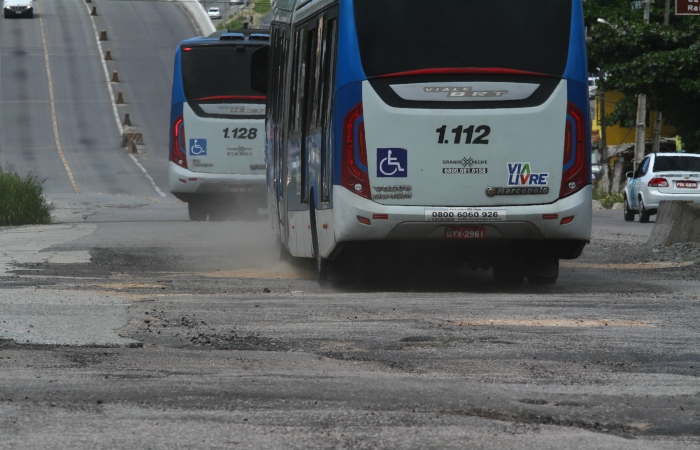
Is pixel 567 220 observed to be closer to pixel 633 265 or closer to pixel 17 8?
pixel 633 265

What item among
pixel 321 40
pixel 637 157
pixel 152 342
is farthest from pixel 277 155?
pixel 637 157

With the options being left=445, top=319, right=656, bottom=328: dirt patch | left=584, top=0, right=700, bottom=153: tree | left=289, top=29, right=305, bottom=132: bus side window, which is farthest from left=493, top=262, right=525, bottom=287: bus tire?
left=584, top=0, right=700, bottom=153: tree

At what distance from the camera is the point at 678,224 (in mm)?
19734

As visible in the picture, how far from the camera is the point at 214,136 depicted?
2911 cm

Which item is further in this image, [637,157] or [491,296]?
[637,157]

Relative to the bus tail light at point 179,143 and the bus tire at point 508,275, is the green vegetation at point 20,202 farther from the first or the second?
the bus tire at point 508,275

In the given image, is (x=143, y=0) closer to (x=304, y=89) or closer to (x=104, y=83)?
(x=104, y=83)

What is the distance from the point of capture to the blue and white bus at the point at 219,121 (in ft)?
94.7

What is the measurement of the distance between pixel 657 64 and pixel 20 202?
72.0 feet

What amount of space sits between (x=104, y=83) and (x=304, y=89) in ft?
202

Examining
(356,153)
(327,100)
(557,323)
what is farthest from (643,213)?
(557,323)

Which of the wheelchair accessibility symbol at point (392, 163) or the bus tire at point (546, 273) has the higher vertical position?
the wheelchair accessibility symbol at point (392, 163)

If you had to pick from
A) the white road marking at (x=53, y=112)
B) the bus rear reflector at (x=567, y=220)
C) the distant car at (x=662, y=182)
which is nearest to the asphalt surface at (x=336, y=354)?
the bus rear reflector at (x=567, y=220)

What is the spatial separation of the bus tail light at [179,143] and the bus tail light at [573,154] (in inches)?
679
